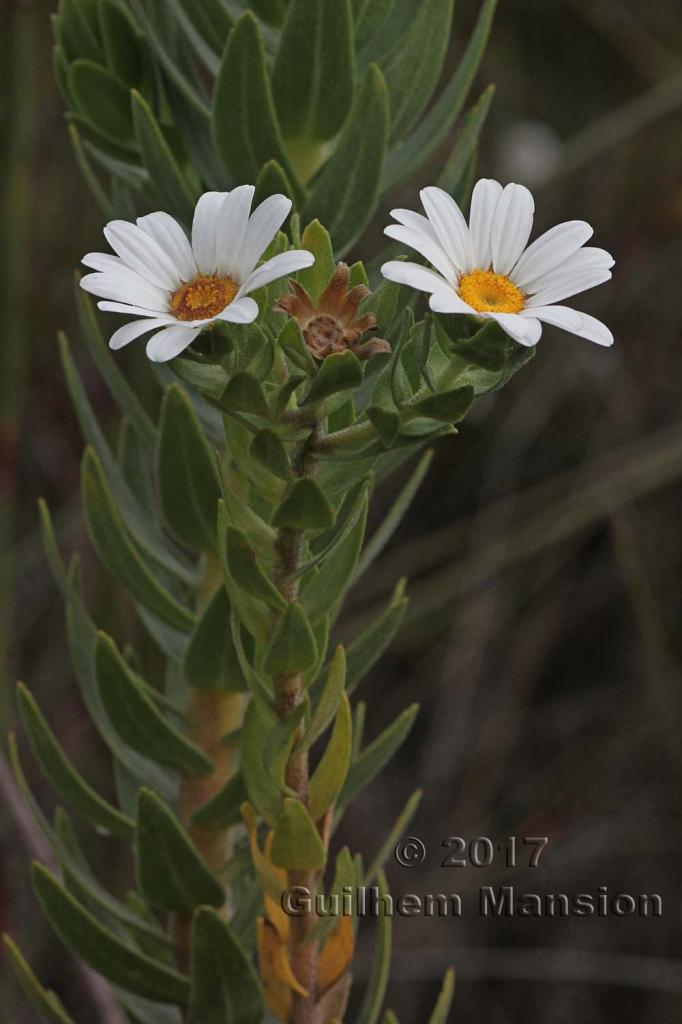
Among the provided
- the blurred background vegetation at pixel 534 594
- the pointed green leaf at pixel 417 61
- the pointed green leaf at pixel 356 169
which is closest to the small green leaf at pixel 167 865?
the pointed green leaf at pixel 356 169

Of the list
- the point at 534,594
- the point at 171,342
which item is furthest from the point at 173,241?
the point at 534,594

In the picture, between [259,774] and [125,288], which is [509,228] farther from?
[259,774]

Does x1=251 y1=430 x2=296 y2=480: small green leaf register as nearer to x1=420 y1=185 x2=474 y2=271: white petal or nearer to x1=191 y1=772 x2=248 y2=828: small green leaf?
x1=420 y1=185 x2=474 y2=271: white petal

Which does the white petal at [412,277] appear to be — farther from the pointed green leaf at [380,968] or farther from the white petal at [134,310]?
the pointed green leaf at [380,968]

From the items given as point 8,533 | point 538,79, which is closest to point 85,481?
point 8,533

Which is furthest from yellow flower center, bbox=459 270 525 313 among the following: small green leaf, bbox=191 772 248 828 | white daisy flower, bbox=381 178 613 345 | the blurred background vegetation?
the blurred background vegetation

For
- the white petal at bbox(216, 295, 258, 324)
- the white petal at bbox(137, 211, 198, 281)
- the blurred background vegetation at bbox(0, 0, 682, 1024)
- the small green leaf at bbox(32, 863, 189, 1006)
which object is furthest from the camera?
the blurred background vegetation at bbox(0, 0, 682, 1024)
